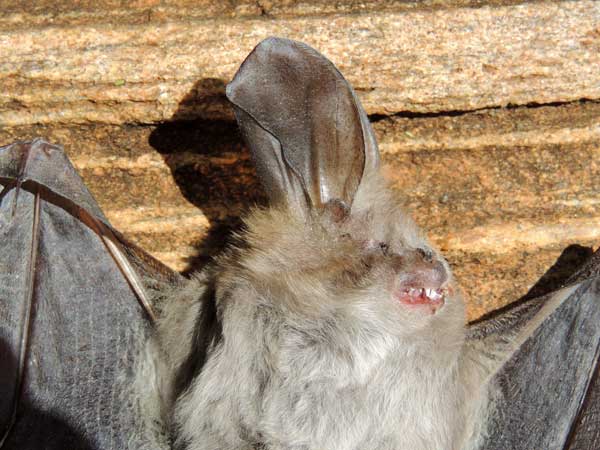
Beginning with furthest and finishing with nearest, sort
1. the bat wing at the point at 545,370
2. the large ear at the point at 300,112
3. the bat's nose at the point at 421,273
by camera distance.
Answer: the bat wing at the point at 545,370 < the bat's nose at the point at 421,273 < the large ear at the point at 300,112

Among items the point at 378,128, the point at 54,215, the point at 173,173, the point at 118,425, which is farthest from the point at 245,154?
the point at 118,425

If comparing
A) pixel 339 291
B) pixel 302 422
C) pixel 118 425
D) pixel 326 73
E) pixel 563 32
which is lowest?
pixel 118 425

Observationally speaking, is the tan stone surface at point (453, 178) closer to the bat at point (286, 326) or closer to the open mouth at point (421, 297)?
the bat at point (286, 326)

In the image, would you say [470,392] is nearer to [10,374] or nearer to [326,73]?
[326,73]

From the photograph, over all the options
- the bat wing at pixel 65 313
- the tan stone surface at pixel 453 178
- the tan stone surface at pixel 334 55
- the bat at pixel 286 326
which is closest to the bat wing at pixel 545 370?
the bat at pixel 286 326

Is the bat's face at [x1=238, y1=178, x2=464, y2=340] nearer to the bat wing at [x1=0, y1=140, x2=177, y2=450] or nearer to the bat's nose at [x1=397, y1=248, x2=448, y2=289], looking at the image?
the bat's nose at [x1=397, y1=248, x2=448, y2=289]
